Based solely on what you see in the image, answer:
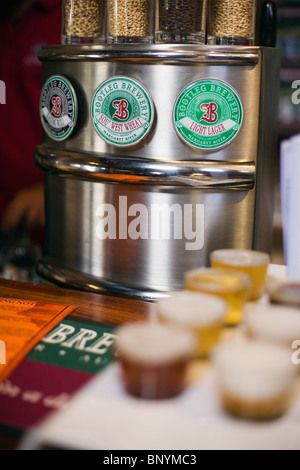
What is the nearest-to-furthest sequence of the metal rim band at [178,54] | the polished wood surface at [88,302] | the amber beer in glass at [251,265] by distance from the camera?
the amber beer in glass at [251,265] < the polished wood surface at [88,302] < the metal rim band at [178,54]

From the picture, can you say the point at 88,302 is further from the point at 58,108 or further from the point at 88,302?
the point at 58,108

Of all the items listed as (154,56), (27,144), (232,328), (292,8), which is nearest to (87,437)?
(232,328)

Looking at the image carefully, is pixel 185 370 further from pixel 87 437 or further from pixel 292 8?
pixel 292 8

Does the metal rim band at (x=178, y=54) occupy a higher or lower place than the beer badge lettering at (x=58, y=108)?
higher

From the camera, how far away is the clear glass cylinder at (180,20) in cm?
129

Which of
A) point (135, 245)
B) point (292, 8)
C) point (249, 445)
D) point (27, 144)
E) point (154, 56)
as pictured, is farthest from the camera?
point (292, 8)

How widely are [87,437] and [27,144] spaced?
6.95 ft

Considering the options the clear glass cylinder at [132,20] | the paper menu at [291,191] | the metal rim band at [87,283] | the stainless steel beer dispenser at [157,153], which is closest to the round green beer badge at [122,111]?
the stainless steel beer dispenser at [157,153]

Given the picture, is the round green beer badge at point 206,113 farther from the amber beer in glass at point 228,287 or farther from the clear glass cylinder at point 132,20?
the amber beer in glass at point 228,287

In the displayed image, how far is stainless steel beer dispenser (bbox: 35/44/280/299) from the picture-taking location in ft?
4.23

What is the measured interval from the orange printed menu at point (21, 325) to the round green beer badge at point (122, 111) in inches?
Result: 16.0

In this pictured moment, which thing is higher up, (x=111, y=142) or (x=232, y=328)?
(x=111, y=142)

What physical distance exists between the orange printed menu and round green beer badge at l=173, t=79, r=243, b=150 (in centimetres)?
46

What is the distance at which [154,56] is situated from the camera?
4.21 ft
